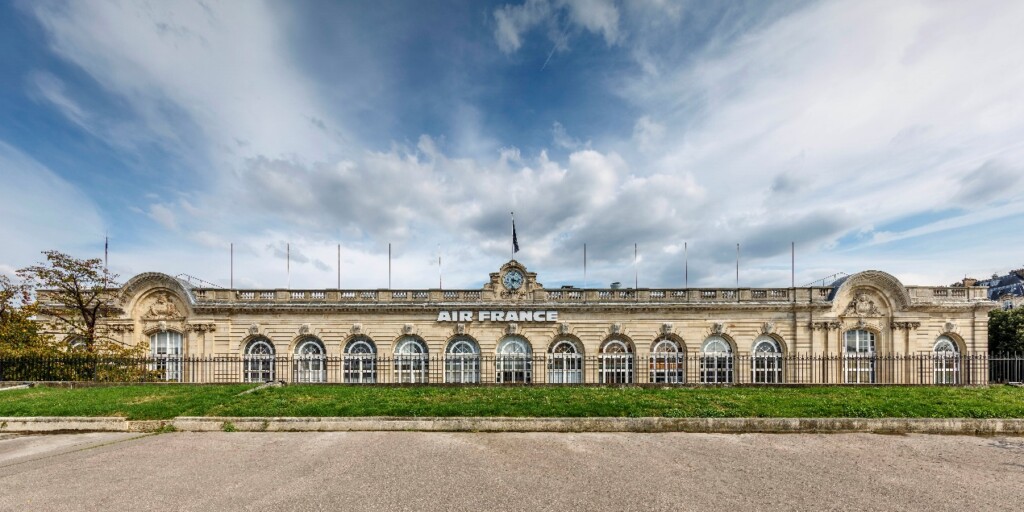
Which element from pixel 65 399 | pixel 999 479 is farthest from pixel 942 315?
pixel 65 399

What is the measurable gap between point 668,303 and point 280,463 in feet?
68.2

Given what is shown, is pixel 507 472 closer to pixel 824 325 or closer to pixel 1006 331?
pixel 824 325

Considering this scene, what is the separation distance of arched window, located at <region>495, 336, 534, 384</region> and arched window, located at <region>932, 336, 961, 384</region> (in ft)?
77.0

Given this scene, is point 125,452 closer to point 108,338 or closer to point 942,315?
point 108,338

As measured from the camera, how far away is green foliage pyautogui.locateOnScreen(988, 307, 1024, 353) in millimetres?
26125

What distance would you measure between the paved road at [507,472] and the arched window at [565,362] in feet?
45.7

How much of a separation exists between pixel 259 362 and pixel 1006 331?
48.2m

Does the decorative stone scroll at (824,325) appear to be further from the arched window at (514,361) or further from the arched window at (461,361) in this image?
the arched window at (461,361)

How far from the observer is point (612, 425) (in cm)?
Result: 1038

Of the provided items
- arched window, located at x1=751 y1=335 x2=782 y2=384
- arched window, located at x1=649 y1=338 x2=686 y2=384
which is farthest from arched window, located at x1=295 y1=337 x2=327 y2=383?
arched window, located at x1=751 y1=335 x2=782 y2=384

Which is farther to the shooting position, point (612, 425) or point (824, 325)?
point (824, 325)

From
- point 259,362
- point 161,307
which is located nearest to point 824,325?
point 259,362

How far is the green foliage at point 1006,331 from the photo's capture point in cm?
2612

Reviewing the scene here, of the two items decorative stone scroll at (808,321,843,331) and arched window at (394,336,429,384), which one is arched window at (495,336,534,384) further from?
decorative stone scroll at (808,321,843,331)
